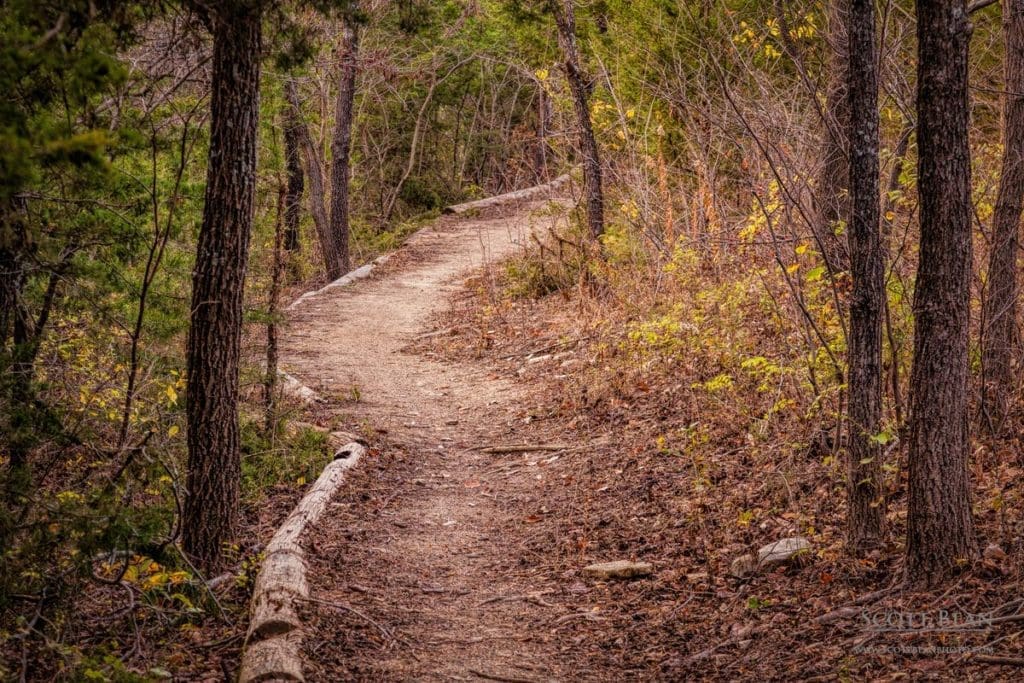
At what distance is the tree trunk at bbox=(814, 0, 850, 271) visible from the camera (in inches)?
290

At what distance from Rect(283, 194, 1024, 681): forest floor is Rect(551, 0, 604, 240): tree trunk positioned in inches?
143

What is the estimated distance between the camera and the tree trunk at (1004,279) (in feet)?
21.4

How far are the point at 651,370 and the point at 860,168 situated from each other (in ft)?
16.3

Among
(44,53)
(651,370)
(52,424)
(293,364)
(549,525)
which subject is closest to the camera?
(44,53)

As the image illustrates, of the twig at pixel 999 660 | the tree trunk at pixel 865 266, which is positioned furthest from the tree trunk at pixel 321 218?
the twig at pixel 999 660

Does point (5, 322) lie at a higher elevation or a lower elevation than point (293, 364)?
higher

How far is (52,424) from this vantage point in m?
5.39

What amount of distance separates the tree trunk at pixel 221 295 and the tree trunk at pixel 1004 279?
5135 mm

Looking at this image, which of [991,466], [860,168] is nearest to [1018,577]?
[991,466]

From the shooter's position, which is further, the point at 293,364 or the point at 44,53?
the point at 293,364

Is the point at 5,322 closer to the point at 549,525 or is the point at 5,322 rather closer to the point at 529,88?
the point at 549,525

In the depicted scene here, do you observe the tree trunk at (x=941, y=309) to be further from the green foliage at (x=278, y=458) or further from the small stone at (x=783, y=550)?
the green foliage at (x=278, y=458)

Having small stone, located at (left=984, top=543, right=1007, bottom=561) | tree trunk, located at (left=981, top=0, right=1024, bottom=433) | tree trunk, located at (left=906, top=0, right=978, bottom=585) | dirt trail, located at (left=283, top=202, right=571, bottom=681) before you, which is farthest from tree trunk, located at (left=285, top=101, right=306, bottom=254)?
small stone, located at (left=984, top=543, right=1007, bottom=561)

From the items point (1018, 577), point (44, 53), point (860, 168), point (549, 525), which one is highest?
point (44, 53)
